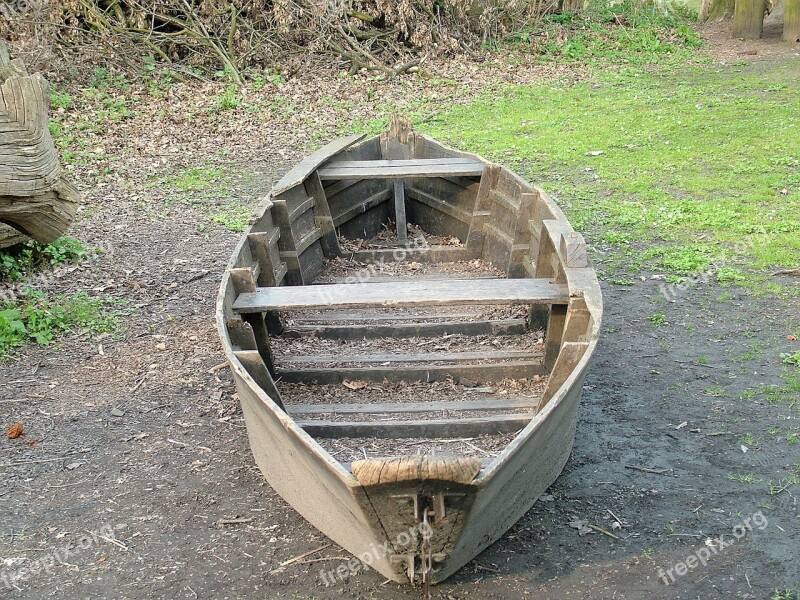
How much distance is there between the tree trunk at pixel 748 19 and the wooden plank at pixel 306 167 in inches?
383

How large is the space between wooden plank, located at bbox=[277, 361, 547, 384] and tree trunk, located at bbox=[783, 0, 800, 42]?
11424 mm

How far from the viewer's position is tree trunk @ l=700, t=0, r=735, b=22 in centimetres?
1538

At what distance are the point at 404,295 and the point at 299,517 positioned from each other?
135cm

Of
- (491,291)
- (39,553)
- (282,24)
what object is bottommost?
(39,553)

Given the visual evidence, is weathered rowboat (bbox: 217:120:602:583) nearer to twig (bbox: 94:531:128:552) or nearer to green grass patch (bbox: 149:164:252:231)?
twig (bbox: 94:531:128:552)

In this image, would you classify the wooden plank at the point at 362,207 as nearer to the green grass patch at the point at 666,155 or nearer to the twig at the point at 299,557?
the green grass patch at the point at 666,155

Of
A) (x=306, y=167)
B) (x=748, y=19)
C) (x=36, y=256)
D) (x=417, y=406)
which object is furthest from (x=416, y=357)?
(x=748, y=19)

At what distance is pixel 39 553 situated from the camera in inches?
152

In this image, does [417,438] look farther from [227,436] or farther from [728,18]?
[728,18]

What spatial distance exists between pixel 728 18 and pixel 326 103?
8338mm

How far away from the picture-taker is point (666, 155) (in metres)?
9.24

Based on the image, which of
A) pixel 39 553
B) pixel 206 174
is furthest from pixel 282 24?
pixel 39 553

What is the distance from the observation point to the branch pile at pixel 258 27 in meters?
11.7

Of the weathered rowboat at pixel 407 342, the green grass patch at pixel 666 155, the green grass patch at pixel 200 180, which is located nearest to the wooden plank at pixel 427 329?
the weathered rowboat at pixel 407 342
